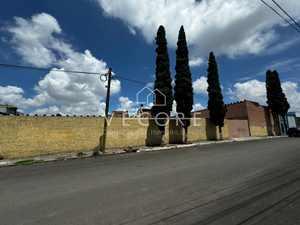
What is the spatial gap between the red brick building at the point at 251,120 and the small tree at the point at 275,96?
134 cm

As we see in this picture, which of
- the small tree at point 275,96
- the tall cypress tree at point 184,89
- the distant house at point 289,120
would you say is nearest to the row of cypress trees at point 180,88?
the tall cypress tree at point 184,89

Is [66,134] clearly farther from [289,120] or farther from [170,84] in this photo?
[289,120]

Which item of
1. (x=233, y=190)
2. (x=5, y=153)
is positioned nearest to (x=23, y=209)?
(x=233, y=190)

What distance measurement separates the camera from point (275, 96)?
25.6 metres

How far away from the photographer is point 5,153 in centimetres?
918

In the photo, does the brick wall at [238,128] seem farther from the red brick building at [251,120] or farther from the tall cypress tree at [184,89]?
the tall cypress tree at [184,89]

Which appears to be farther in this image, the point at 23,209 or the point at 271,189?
the point at 271,189

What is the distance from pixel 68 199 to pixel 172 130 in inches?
503

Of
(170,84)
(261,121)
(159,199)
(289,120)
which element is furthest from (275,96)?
(159,199)

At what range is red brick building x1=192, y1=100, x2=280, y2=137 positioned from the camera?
2141 cm

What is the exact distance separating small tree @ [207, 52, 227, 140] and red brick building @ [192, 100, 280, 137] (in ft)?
11.8

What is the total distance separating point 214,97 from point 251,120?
34.2ft

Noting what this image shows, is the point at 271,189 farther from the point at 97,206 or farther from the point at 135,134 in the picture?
the point at 135,134

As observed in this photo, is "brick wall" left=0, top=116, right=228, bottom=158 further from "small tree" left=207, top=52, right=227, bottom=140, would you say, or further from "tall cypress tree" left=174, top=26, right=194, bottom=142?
"small tree" left=207, top=52, right=227, bottom=140
